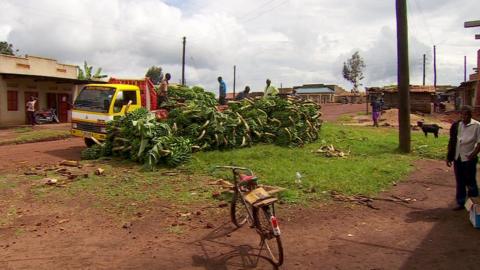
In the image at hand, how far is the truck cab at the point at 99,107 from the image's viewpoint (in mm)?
12938

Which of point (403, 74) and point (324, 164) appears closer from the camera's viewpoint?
point (324, 164)

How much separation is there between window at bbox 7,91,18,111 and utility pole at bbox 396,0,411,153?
69.3ft

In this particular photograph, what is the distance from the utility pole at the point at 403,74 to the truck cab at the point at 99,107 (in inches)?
306

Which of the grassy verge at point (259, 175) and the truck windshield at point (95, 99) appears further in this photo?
the truck windshield at point (95, 99)

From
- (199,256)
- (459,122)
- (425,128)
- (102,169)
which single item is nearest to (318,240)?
(199,256)

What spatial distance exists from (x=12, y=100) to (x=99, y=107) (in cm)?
1540

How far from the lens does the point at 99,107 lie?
13.2 m

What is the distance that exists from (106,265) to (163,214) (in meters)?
1.96

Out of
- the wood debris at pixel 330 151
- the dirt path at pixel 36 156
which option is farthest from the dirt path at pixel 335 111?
the dirt path at pixel 36 156

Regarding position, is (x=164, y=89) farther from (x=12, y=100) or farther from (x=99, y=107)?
(x=12, y=100)

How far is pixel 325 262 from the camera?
17.3 feet

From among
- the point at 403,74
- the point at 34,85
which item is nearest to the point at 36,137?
the point at 34,85

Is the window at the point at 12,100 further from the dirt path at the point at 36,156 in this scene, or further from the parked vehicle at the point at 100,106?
the parked vehicle at the point at 100,106

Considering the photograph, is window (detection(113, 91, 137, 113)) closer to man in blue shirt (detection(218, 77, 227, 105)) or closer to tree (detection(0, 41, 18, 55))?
man in blue shirt (detection(218, 77, 227, 105))
